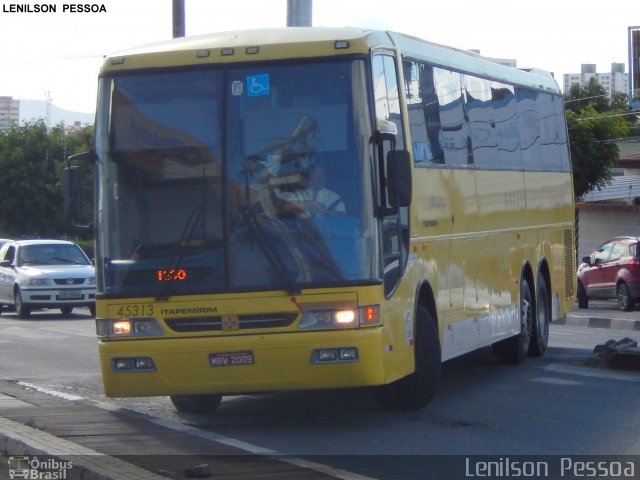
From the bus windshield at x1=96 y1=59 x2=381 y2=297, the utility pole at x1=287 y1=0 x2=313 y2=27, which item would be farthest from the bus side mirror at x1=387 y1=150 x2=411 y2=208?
the utility pole at x1=287 y1=0 x2=313 y2=27

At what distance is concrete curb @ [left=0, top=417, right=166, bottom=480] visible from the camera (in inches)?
308

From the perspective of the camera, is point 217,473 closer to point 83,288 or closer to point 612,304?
point 83,288

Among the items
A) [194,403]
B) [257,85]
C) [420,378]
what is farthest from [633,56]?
[257,85]

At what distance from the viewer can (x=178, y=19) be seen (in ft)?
69.7

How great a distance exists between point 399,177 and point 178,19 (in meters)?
12.2

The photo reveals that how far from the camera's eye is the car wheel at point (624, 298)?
27.9 metres

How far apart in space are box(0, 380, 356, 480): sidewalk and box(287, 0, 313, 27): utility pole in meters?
6.81

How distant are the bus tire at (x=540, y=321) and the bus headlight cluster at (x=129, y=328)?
7.04 metres

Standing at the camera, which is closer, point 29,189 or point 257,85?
point 257,85

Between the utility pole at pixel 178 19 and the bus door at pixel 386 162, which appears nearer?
the bus door at pixel 386 162

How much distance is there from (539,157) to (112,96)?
780 cm

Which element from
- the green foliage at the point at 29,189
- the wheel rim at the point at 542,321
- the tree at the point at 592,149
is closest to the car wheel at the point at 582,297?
the tree at the point at 592,149

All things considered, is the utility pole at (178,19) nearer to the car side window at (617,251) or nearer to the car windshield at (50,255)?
the car windshield at (50,255)

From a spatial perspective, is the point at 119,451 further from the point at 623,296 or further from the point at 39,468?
the point at 623,296
